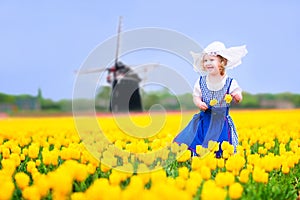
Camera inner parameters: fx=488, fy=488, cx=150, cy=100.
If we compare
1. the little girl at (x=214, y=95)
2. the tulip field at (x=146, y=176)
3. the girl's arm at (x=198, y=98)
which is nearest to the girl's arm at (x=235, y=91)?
the little girl at (x=214, y=95)

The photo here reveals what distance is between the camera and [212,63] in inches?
208

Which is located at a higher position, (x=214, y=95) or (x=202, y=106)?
(x=214, y=95)

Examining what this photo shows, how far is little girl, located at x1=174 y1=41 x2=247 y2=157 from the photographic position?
5.32 m

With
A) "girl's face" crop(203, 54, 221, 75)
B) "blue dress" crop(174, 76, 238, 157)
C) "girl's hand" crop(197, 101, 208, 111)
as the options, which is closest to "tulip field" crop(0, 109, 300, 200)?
"blue dress" crop(174, 76, 238, 157)

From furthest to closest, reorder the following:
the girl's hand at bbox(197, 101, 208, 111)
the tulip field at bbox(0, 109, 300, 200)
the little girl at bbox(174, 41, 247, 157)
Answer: the little girl at bbox(174, 41, 247, 157) < the girl's hand at bbox(197, 101, 208, 111) < the tulip field at bbox(0, 109, 300, 200)

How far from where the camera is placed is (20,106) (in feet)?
96.3

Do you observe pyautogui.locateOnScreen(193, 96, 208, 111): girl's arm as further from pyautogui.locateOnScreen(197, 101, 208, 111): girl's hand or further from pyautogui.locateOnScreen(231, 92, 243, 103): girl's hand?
pyautogui.locateOnScreen(231, 92, 243, 103): girl's hand

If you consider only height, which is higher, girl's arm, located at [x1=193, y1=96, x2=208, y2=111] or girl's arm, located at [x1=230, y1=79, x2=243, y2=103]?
girl's arm, located at [x1=230, y1=79, x2=243, y2=103]

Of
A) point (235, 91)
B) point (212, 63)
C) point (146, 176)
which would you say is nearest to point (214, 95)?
point (235, 91)

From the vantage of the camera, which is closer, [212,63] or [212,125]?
[212,63]

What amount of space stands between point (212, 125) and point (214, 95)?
0.33m

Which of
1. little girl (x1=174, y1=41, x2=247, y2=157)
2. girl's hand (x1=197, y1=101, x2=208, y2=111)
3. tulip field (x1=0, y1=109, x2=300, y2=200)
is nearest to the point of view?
tulip field (x1=0, y1=109, x2=300, y2=200)

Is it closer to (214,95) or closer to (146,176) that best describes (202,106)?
(214,95)

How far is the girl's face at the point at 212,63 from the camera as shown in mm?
5297
